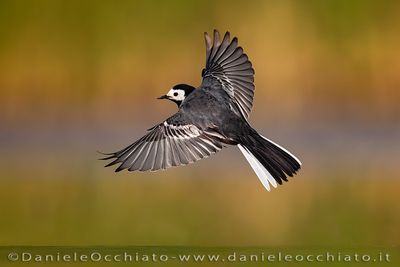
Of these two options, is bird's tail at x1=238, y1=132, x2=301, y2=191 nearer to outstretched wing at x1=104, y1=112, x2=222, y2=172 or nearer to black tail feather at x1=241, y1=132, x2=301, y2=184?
black tail feather at x1=241, y1=132, x2=301, y2=184

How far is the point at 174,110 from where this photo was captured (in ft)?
12.5

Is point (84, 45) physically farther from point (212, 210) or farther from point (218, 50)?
point (212, 210)

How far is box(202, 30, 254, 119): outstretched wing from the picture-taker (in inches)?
144

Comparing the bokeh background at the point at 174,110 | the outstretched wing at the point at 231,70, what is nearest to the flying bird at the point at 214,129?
the outstretched wing at the point at 231,70

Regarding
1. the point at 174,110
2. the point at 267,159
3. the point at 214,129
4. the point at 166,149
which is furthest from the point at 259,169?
the point at 174,110

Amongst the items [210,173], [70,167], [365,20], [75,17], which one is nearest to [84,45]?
[75,17]

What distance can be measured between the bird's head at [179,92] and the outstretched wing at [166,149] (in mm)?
238

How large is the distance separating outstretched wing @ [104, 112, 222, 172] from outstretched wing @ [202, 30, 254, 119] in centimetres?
27

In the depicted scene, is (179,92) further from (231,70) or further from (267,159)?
(267,159)

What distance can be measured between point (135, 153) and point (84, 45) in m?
0.65

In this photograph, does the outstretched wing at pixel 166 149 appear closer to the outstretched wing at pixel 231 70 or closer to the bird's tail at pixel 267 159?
the bird's tail at pixel 267 159

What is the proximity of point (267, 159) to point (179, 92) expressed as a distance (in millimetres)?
476

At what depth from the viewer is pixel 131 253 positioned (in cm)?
365

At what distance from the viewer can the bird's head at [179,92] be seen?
145 inches
